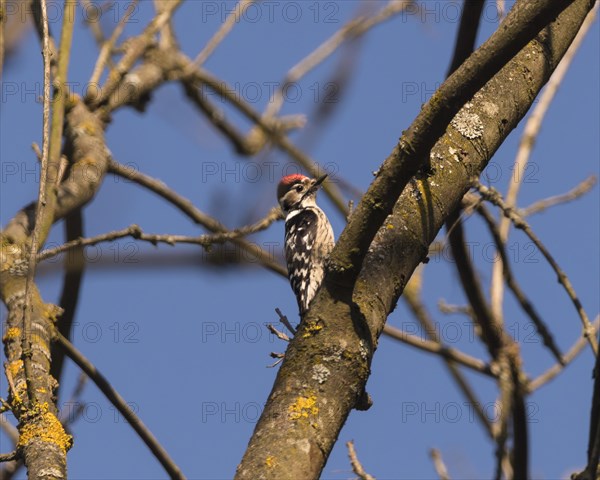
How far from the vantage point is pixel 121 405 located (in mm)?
3822

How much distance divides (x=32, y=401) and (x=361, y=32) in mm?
4292

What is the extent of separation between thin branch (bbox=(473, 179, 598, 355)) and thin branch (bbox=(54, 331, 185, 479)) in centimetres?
191

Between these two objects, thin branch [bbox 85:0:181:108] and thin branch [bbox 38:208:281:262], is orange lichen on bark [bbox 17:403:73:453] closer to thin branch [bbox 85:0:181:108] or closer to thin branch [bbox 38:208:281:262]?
thin branch [bbox 38:208:281:262]

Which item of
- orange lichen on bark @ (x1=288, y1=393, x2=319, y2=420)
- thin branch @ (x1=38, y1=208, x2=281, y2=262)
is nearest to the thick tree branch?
orange lichen on bark @ (x1=288, y1=393, x2=319, y2=420)

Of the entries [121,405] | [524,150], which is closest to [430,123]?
[121,405]

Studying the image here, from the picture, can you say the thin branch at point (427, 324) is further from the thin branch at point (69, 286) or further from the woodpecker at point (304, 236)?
the thin branch at point (69, 286)

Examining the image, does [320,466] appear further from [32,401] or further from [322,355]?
[32,401]

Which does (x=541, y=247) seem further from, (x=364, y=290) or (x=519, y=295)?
(x=364, y=290)

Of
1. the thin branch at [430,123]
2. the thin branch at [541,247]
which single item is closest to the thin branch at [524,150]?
the thin branch at [541,247]

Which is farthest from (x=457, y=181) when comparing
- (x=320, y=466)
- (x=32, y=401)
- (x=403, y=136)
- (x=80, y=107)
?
(x=80, y=107)

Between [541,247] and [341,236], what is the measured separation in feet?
6.45

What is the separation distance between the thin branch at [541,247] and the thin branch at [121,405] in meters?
1.91

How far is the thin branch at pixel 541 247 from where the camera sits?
4229 millimetres

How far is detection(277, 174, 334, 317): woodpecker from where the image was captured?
19.1ft
